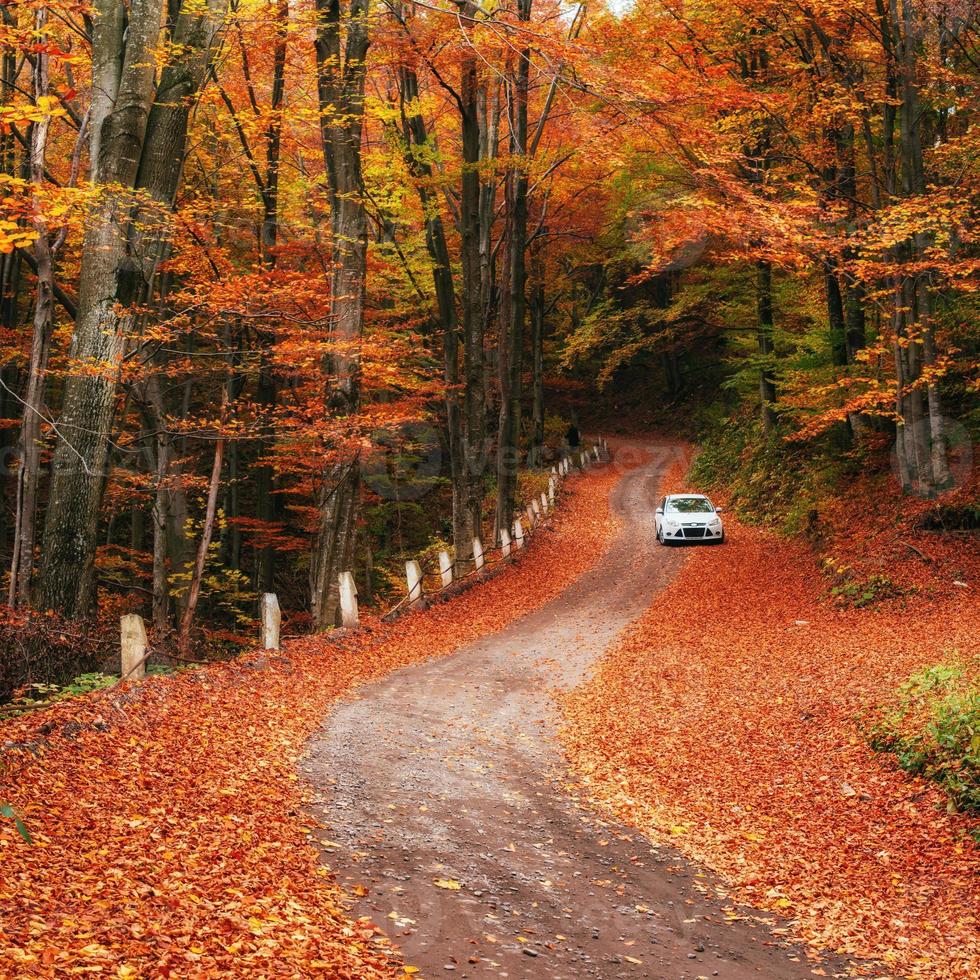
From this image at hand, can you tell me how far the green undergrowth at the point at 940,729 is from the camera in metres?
7.12

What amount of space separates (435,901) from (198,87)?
433 inches

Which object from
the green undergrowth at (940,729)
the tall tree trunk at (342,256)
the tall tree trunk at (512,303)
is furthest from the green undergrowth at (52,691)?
the tall tree trunk at (512,303)

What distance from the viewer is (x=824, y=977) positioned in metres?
4.93

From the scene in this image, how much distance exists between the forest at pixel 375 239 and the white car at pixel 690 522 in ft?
6.50

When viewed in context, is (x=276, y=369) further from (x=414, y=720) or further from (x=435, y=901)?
(x=435, y=901)

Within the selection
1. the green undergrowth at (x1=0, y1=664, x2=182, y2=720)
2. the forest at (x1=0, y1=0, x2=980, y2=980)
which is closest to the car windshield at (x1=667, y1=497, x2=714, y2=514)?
the forest at (x1=0, y1=0, x2=980, y2=980)

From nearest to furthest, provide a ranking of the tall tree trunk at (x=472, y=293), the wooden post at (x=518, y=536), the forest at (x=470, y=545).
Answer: the forest at (x=470, y=545)
the tall tree trunk at (x=472, y=293)
the wooden post at (x=518, y=536)

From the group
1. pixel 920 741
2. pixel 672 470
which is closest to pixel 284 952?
pixel 920 741

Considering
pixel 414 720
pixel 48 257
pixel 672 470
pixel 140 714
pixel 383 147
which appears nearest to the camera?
pixel 140 714

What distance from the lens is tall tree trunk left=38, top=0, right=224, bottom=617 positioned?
10.4 metres

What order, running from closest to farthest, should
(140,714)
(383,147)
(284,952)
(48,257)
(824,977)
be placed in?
(284,952), (824,977), (140,714), (48,257), (383,147)

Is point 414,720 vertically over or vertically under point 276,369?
under

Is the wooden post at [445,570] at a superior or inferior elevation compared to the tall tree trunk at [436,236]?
inferior

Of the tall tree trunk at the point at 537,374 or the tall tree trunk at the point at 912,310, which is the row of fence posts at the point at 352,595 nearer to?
the tall tree trunk at the point at 537,374
